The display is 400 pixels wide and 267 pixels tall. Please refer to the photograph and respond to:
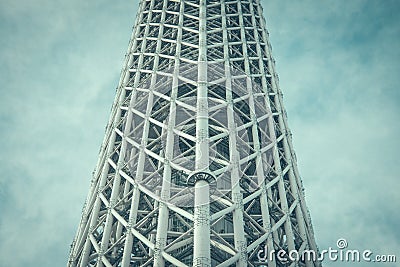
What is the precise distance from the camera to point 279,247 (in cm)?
2702

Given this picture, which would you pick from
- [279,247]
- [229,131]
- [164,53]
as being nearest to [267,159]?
[229,131]

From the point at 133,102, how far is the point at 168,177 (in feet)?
32.2

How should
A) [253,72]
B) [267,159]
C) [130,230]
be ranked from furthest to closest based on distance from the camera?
[253,72], [267,159], [130,230]

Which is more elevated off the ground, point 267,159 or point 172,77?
point 172,77

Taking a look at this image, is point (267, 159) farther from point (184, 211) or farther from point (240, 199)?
point (184, 211)

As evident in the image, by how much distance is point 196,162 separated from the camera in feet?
85.6

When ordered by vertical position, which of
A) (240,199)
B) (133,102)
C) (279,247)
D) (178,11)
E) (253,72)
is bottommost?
(279,247)

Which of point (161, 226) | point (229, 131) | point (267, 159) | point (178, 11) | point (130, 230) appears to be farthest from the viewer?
point (178, 11)

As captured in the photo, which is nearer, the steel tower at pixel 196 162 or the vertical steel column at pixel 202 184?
the vertical steel column at pixel 202 184

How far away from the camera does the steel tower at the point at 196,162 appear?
981 inches

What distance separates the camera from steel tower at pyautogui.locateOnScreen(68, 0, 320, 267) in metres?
24.9

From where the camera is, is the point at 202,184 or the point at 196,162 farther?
the point at 196,162

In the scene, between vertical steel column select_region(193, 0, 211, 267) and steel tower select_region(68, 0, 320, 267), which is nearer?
vertical steel column select_region(193, 0, 211, 267)

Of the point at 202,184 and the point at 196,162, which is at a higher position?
the point at 196,162
